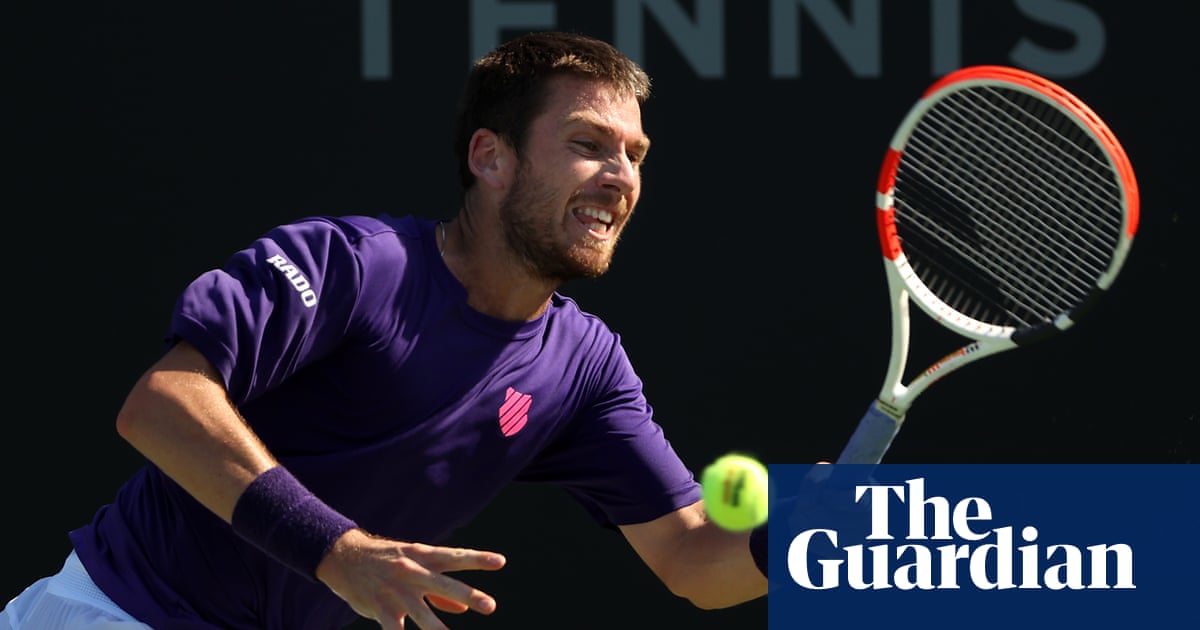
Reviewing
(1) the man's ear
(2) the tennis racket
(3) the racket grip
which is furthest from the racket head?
(1) the man's ear

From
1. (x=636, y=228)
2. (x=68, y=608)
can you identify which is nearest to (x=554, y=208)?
(x=68, y=608)

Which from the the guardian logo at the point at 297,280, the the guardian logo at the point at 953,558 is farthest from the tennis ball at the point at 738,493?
the the guardian logo at the point at 953,558

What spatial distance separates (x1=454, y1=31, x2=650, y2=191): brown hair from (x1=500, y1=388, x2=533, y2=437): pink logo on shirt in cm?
38

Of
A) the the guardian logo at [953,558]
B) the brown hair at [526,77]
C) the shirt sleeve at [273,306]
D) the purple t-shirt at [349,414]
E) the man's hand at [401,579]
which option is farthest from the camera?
the the guardian logo at [953,558]

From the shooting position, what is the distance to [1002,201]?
11.6 ft

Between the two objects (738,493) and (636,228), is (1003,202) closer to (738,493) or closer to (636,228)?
(636,228)

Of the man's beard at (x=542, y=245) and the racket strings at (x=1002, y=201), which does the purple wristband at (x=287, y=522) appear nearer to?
the man's beard at (x=542, y=245)

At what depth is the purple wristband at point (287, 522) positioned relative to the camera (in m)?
2.24

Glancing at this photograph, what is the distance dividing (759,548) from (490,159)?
77 cm

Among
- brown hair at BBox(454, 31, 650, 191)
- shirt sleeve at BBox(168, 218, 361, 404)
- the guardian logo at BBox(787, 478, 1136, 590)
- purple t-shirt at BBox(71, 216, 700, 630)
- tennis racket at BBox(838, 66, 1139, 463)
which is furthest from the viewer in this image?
the guardian logo at BBox(787, 478, 1136, 590)

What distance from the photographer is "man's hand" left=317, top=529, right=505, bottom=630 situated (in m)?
2.14

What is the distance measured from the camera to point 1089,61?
13.5ft

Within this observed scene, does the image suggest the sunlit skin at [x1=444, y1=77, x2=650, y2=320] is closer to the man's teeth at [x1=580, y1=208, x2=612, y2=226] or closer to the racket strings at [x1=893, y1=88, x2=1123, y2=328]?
the man's teeth at [x1=580, y1=208, x2=612, y2=226]

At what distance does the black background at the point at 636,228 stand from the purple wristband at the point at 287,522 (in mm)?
1868
